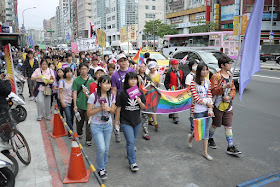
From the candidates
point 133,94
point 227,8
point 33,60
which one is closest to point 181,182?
point 133,94

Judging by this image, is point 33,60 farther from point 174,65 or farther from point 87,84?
point 174,65

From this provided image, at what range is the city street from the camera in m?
4.25

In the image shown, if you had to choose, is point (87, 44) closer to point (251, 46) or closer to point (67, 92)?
point (67, 92)

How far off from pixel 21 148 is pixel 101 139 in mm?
1588

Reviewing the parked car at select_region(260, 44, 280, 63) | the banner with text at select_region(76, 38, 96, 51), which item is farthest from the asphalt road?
the parked car at select_region(260, 44, 280, 63)

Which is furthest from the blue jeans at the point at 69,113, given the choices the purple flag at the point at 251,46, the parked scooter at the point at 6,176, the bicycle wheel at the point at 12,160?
the purple flag at the point at 251,46

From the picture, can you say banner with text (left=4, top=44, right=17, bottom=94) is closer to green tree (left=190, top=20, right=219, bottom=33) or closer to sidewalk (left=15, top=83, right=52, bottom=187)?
sidewalk (left=15, top=83, right=52, bottom=187)

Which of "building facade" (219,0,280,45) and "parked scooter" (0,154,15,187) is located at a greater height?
"building facade" (219,0,280,45)

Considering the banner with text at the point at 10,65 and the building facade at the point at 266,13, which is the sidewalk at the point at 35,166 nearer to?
the banner with text at the point at 10,65

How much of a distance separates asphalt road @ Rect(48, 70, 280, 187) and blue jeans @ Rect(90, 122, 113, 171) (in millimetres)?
338

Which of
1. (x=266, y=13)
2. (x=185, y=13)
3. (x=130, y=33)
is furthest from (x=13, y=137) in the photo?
(x=185, y=13)

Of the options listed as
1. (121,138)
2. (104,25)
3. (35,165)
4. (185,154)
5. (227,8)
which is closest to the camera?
(35,165)

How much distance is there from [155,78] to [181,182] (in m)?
3.34

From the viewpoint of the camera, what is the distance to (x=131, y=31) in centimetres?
1547
